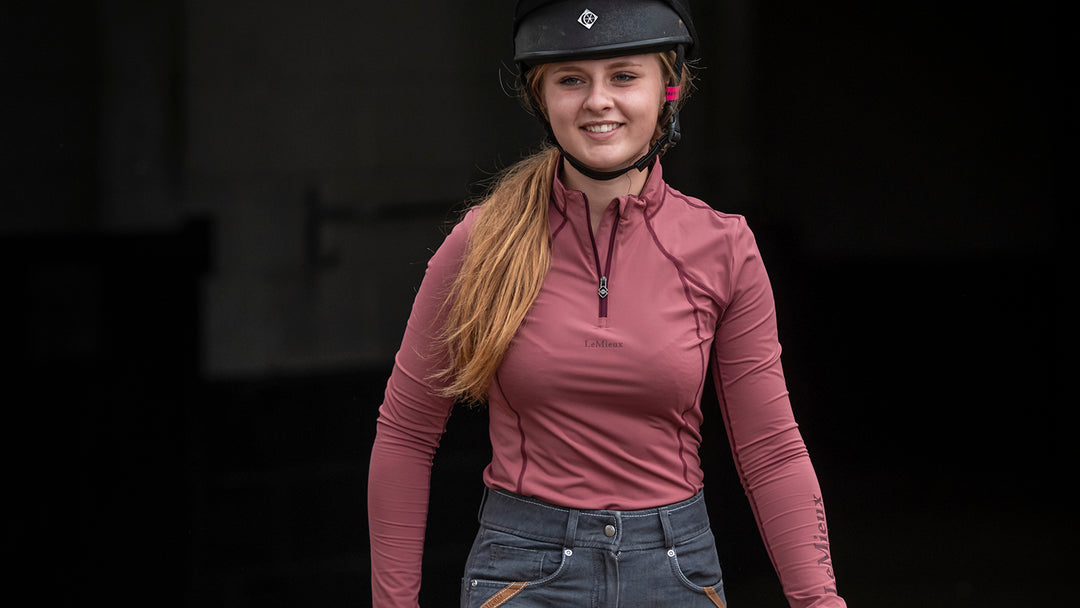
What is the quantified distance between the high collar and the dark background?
1585 millimetres

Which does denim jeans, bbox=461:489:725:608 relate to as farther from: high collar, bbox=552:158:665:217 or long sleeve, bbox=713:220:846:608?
high collar, bbox=552:158:665:217

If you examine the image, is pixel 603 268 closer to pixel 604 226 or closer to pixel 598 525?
pixel 604 226

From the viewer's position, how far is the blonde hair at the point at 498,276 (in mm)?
2309

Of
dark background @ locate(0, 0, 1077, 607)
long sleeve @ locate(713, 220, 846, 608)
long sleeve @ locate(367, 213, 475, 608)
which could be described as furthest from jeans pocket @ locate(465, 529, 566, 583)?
dark background @ locate(0, 0, 1077, 607)

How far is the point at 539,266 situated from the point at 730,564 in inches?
87.3

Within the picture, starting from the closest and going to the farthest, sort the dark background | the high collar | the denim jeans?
the denim jeans
the high collar
the dark background

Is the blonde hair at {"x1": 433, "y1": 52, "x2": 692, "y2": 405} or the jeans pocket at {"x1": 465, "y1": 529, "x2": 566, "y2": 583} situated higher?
the blonde hair at {"x1": 433, "y1": 52, "x2": 692, "y2": 405}

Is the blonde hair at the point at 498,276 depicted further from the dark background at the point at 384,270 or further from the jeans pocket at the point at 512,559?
the dark background at the point at 384,270

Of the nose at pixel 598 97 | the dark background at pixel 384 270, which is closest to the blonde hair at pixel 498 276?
the nose at pixel 598 97

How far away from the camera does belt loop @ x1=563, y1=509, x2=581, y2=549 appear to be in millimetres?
2264

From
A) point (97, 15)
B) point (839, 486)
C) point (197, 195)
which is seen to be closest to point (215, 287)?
point (197, 195)

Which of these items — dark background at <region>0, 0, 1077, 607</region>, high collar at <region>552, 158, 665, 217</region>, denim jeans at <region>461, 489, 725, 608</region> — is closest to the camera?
denim jeans at <region>461, 489, 725, 608</region>

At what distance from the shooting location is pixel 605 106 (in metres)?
2.30

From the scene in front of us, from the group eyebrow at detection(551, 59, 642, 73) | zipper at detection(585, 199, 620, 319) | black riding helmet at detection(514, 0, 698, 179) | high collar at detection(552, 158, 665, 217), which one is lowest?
zipper at detection(585, 199, 620, 319)
